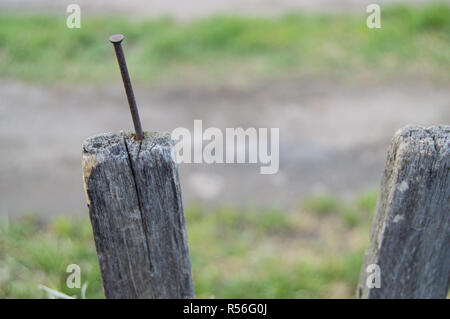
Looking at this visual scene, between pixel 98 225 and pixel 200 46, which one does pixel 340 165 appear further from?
pixel 98 225

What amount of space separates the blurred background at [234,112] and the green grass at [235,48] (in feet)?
0.06

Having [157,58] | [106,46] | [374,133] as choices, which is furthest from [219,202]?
[106,46]

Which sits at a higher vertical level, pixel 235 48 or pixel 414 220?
pixel 235 48

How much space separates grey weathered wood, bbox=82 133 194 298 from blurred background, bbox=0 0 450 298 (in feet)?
4.27

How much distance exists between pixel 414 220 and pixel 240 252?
1986mm

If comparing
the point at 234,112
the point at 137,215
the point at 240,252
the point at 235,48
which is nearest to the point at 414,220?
the point at 137,215

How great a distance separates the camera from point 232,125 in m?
4.88

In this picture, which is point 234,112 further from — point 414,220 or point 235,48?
point 414,220

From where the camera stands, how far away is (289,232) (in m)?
3.69

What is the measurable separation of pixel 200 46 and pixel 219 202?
8.38ft

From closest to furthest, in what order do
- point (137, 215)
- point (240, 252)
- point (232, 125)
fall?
point (137, 215) → point (240, 252) → point (232, 125)

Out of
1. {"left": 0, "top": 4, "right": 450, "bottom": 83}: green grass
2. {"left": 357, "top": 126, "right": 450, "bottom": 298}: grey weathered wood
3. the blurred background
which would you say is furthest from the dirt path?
{"left": 357, "top": 126, "right": 450, "bottom": 298}: grey weathered wood

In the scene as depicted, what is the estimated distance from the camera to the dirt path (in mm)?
4180

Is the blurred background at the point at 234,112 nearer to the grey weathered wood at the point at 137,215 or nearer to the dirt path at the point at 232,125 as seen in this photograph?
the dirt path at the point at 232,125
